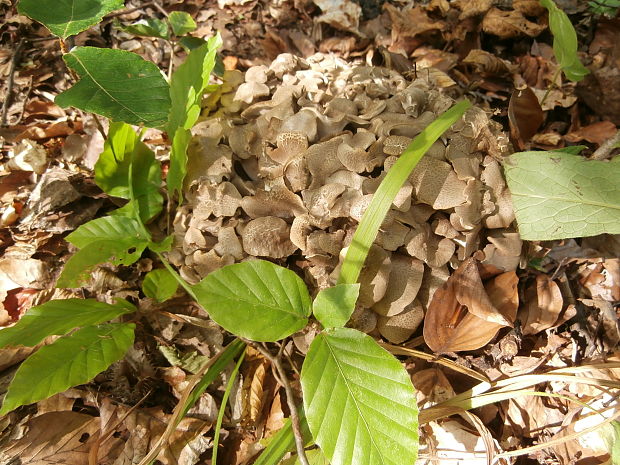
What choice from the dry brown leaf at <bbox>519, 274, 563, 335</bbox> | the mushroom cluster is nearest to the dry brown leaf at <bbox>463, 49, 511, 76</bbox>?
the mushroom cluster

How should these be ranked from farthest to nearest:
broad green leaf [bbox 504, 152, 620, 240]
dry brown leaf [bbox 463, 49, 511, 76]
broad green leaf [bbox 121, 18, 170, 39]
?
dry brown leaf [bbox 463, 49, 511, 76] → broad green leaf [bbox 121, 18, 170, 39] → broad green leaf [bbox 504, 152, 620, 240]

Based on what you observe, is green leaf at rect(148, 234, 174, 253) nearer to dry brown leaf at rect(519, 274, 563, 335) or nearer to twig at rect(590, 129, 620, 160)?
dry brown leaf at rect(519, 274, 563, 335)

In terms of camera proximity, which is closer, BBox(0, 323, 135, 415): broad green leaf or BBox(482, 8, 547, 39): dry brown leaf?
BBox(0, 323, 135, 415): broad green leaf

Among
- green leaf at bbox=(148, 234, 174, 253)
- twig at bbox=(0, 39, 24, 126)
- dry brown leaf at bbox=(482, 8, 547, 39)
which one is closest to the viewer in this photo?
green leaf at bbox=(148, 234, 174, 253)

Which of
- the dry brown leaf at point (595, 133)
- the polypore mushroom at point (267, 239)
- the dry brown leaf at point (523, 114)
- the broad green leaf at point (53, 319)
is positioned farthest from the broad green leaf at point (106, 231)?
the dry brown leaf at point (595, 133)

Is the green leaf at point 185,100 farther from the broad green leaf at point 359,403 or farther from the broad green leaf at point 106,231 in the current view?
the broad green leaf at point 359,403

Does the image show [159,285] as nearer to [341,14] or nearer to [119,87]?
[119,87]

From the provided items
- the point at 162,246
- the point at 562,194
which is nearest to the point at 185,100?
the point at 162,246

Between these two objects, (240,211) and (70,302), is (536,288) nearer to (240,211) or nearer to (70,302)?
(240,211)
